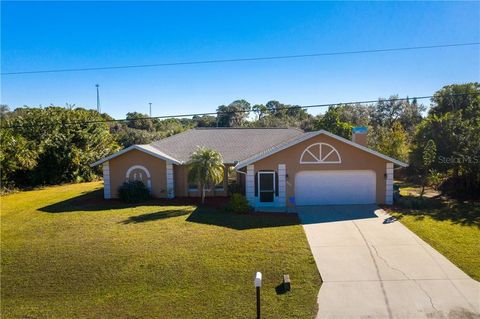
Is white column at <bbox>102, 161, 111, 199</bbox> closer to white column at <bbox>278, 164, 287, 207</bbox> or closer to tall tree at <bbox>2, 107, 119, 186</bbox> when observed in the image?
tall tree at <bbox>2, 107, 119, 186</bbox>

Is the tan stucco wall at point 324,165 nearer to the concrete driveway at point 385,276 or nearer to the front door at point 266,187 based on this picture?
the front door at point 266,187

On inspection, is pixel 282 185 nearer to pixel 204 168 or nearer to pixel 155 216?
pixel 204 168

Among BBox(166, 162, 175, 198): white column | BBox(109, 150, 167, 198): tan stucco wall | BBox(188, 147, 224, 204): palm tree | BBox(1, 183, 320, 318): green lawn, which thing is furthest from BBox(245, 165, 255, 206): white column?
BBox(109, 150, 167, 198): tan stucco wall

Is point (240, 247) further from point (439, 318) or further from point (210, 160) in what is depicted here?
point (210, 160)

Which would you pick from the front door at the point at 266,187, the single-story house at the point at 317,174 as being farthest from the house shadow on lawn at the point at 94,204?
the single-story house at the point at 317,174

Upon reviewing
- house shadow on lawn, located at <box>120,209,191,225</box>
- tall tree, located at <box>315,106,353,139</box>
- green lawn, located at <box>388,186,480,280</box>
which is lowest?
green lawn, located at <box>388,186,480,280</box>

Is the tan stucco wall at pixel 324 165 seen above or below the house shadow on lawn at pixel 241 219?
above
